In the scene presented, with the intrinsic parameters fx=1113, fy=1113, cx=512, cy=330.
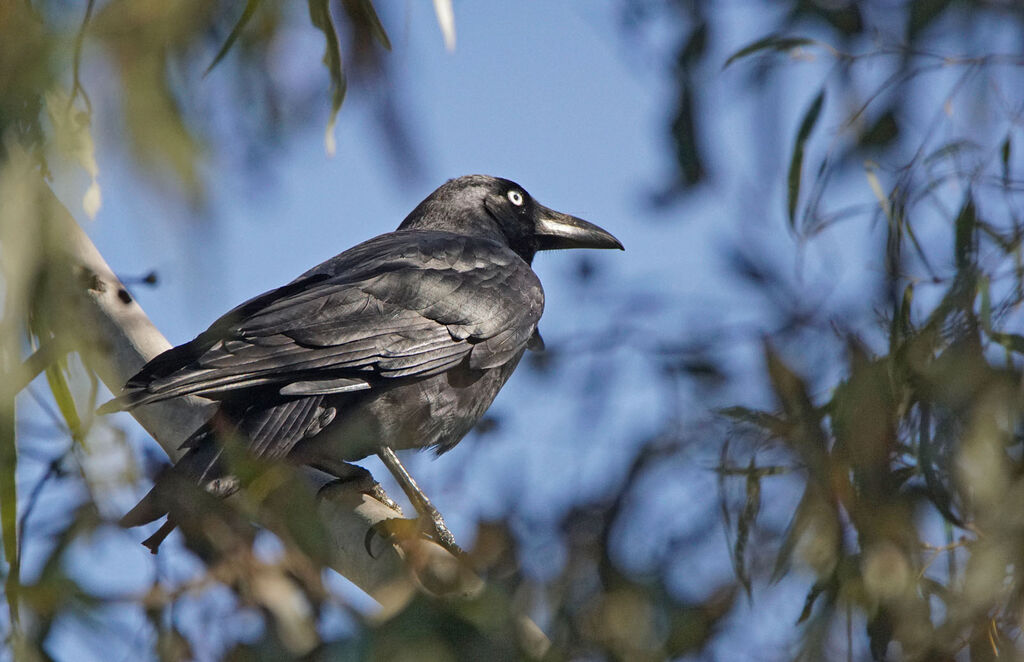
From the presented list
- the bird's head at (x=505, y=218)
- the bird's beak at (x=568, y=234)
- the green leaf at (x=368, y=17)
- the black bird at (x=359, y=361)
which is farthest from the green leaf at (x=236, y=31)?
the bird's beak at (x=568, y=234)

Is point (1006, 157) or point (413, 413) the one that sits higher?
point (1006, 157)

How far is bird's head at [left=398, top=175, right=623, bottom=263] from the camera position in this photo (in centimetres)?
412

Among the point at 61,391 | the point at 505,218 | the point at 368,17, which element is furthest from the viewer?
the point at 505,218

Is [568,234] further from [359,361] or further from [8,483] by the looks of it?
[8,483]

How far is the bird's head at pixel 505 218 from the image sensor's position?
13.5 feet

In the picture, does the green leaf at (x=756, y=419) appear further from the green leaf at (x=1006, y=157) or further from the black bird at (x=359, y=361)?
the black bird at (x=359, y=361)

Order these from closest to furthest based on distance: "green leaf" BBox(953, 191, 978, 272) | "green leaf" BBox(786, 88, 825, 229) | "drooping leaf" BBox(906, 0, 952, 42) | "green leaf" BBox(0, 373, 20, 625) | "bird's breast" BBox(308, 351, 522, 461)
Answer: "drooping leaf" BBox(906, 0, 952, 42) → "green leaf" BBox(0, 373, 20, 625) → "green leaf" BBox(953, 191, 978, 272) → "green leaf" BBox(786, 88, 825, 229) → "bird's breast" BBox(308, 351, 522, 461)

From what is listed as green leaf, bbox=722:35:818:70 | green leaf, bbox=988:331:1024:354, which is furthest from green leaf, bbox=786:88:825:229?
green leaf, bbox=988:331:1024:354

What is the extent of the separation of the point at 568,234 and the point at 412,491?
5.13 feet

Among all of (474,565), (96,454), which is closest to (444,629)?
(474,565)

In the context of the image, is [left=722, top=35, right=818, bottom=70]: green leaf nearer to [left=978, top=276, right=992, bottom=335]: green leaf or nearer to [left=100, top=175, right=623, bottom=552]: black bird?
[left=978, top=276, right=992, bottom=335]: green leaf

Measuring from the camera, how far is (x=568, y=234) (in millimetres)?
4176

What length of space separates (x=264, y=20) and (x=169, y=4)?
11.3 inches

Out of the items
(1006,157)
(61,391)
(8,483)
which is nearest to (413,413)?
(61,391)
